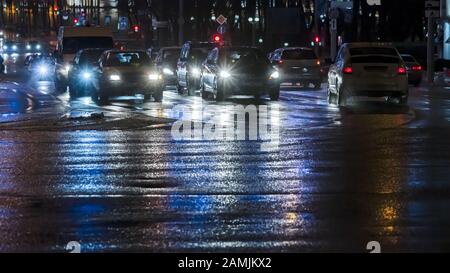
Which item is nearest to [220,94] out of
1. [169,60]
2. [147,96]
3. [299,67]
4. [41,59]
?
[147,96]

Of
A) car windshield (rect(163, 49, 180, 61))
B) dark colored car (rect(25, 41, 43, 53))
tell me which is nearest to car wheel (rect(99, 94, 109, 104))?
car windshield (rect(163, 49, 180, 61))

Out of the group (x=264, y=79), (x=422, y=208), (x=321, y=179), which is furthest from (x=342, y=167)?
(x=264, y=79)

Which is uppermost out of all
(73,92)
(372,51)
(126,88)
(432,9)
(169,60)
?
(432,9)

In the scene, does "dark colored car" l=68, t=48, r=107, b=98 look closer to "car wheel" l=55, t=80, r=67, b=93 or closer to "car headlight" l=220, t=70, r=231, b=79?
"car wheel" l=55, t=80, r=67, b=93

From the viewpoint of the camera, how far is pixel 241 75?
27.7 metres

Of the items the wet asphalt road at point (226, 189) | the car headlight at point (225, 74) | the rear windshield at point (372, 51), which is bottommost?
the wet asphalt road at point (226, 189)

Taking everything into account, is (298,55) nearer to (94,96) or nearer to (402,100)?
(94,96)

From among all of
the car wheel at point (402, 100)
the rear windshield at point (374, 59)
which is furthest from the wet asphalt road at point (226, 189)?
the car wheel at point (402, 100)

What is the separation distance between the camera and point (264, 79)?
1096 inches

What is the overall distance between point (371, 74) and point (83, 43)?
17656 mm

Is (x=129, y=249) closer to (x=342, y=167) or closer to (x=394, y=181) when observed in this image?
(x=394, y=181)

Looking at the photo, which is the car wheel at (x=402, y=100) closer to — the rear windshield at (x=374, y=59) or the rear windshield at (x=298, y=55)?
the rear windshield at (x=374, y=59)

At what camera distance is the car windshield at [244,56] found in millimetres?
28172

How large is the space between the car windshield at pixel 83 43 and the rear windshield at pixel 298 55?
7595 mm
